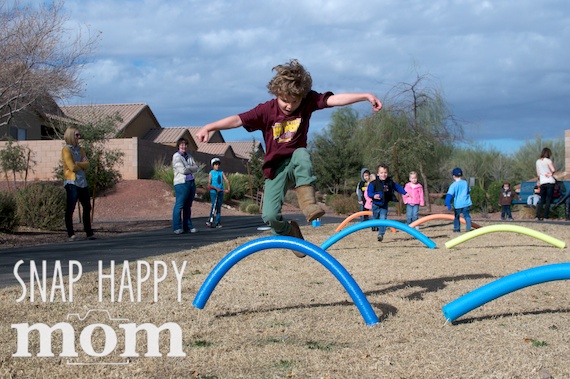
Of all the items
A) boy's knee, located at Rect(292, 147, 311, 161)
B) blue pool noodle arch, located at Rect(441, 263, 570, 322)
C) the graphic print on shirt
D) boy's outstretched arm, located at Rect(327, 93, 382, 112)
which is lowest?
blue pool noodle arch, located at Rect(441, 263, 570, 322)

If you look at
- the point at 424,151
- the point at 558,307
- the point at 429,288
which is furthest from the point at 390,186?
the point at 424,151

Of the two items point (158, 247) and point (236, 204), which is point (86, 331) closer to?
point (158, 247)

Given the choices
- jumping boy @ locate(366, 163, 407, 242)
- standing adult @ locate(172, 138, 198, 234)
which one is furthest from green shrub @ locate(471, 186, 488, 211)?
standing adult @ locate(172, 138, 198, 234)

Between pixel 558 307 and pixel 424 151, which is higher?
pixel 424 151

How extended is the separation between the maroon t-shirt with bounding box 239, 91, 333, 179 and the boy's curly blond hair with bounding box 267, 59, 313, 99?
0.48 feet

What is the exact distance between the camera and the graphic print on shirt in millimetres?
5992

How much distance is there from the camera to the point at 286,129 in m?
6.00

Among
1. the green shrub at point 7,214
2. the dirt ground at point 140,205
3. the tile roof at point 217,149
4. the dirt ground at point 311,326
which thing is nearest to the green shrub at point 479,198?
the dirt ground at point 140,205

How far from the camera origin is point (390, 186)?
521 inches

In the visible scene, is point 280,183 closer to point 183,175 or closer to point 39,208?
point 183,175

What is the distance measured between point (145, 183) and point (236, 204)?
4.76m

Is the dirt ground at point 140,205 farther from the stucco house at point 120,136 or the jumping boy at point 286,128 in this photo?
the jumping boy at point 286,128

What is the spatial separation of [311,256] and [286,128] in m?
1.36

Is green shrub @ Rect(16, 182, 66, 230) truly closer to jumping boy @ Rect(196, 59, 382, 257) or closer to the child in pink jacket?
the child in pink jacket
